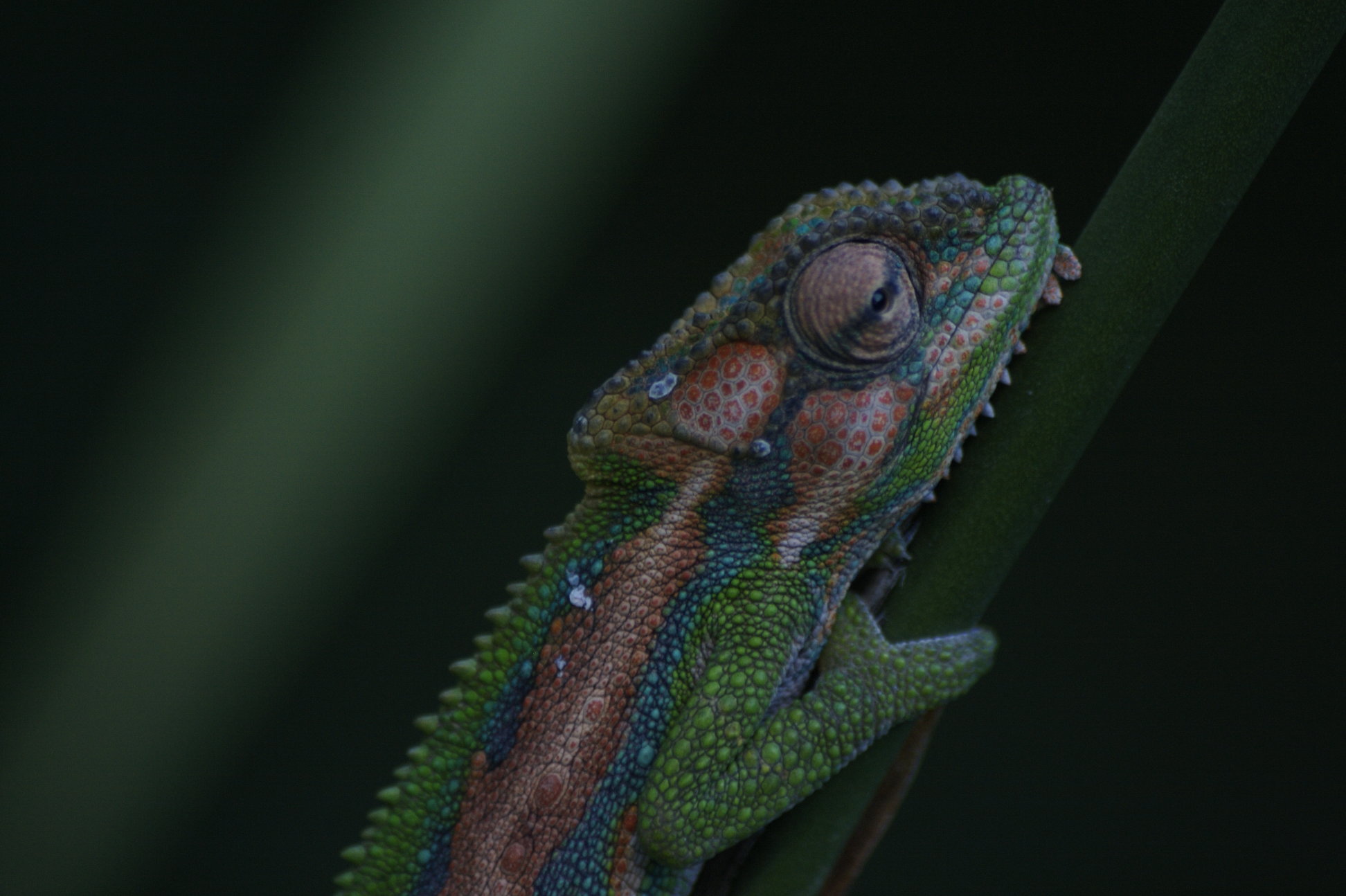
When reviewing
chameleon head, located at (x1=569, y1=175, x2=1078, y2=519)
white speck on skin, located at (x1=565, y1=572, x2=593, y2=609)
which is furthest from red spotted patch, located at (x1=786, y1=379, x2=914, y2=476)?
white speck on skin, located at (x1=565, y1=572, x2=593, y2=609)

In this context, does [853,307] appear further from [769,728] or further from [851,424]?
[769,728]

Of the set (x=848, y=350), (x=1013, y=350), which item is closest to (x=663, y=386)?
(x=848, y=350)

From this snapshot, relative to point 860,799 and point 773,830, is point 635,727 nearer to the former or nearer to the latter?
point 773,830

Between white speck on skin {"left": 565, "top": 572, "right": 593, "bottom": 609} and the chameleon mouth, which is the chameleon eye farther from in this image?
white speck on skin {"left": 565, "top": 572, "right": 593, "bottom": 609}

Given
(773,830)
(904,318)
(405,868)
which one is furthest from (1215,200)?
(405,868)

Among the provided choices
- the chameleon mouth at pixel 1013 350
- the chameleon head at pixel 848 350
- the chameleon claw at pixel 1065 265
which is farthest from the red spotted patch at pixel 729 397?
the chameleon claw at pixel 1065 265

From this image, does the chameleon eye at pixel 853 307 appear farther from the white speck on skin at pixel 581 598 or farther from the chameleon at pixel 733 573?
the white speck on skin at pixel 581 598

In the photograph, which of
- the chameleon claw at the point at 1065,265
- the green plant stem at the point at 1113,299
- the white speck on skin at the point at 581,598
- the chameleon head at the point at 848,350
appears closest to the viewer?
the green plant stem at the point at 1113,299
